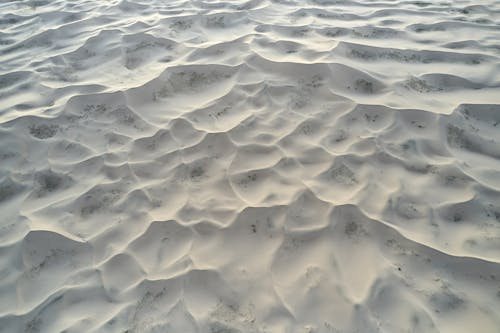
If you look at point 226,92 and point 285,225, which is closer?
point 285,225

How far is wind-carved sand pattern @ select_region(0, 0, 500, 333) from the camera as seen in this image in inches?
72.4

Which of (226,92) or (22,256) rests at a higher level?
(226,92)

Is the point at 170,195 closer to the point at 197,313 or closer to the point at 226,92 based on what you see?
the point at 197,313

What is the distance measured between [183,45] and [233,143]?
1486 millimetres

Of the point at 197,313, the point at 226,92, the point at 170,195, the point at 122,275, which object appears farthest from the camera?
the point at 226,92

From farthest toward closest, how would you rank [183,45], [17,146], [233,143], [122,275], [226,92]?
[183,45] → [226,92] → [17,146] → [233,143] → [122,275]

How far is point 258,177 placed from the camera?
2387 mm

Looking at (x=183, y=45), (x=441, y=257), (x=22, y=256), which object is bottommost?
(x=22, y=256)

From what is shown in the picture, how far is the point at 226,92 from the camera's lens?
300cm

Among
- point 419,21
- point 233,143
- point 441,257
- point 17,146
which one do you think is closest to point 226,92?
point 233,143

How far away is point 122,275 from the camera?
199cm

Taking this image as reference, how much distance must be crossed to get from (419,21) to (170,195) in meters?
2.97

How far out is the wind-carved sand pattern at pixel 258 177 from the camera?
1838 mm

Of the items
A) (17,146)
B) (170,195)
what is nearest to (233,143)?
(170,195)
